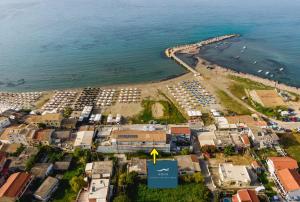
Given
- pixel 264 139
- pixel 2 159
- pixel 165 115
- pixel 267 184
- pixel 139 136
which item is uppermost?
pixel 139 136

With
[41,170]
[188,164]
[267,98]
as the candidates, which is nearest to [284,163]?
[188,164]

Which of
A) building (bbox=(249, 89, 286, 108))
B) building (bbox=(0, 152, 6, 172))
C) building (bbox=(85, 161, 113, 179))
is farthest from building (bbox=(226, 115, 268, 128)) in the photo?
building (bbox=(0, 152, 6, 172))

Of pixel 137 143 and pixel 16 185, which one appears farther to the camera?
pixel 137 143

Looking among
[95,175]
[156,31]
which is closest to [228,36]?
[156,31]

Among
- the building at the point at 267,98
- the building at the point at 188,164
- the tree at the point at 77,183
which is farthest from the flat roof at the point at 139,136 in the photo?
the building at the point at 267,98

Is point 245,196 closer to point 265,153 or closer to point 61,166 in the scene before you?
point 265,153

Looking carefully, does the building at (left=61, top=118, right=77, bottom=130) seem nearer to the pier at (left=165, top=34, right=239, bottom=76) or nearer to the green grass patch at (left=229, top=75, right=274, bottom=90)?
the pier at (left=165, top=34, right=239, bottom=76)

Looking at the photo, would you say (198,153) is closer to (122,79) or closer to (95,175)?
(95,175)
